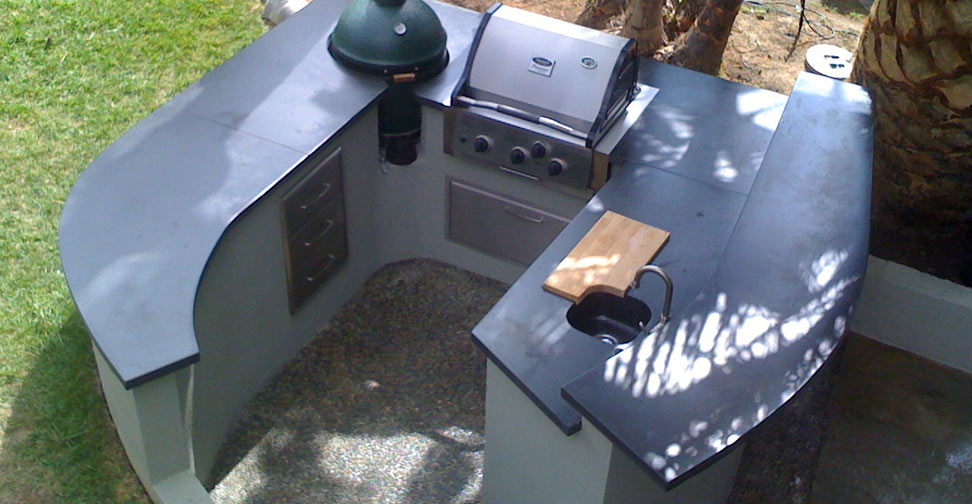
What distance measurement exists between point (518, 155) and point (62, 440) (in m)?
3.13

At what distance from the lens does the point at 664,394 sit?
4.11 metres

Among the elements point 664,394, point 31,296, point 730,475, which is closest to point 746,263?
point 664,394

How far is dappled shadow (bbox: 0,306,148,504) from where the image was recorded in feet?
17.7

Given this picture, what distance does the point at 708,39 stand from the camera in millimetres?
7621

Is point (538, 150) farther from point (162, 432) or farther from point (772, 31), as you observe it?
point (772, 31)

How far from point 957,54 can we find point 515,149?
253 centimetres

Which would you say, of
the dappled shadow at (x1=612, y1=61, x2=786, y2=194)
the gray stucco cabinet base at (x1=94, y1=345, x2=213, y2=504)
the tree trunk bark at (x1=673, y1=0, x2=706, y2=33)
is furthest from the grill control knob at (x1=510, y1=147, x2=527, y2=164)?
the tree trunk bark at (x1=673, y1=0, x2=706, y2=33)

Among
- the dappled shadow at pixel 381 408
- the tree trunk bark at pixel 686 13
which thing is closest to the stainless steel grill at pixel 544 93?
the dappled shadow at pixel 381 408

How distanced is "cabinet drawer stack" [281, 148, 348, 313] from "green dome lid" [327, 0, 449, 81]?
0.68 m

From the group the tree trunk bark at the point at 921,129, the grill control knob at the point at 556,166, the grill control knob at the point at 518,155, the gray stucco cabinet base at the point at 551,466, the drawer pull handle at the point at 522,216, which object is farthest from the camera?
the drawer pull handle at the point at 522,216

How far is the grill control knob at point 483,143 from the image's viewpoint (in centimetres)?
632

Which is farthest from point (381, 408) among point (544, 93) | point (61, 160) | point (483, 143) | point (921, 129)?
point (921, 129)

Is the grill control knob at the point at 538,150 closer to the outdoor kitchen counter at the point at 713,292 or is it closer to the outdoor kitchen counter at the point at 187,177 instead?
the outdoor kitchen counter at the point at 713,292

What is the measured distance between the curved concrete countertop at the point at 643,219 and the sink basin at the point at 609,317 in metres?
0.12
